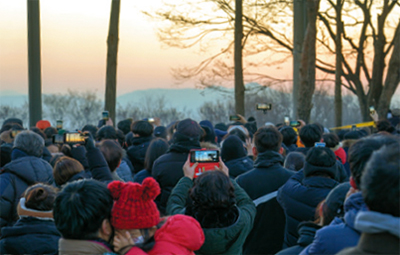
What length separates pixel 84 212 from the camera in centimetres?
277

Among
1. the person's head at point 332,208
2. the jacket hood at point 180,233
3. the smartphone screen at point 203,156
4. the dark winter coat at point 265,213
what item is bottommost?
the dark winter coat at point 265,213

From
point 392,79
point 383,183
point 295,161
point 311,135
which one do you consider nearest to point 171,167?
point 295,161

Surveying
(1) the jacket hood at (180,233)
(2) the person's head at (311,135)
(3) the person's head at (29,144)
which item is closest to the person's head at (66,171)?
(3) the person's head at (29,144)

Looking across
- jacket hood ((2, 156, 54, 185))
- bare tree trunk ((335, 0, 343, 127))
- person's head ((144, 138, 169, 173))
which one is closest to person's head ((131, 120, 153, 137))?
person's head ((144, 138, 169, 173))

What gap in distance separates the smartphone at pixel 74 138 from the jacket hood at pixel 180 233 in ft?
7.42

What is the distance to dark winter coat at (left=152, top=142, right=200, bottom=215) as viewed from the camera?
563 cm

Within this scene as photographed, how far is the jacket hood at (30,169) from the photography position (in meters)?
5.40

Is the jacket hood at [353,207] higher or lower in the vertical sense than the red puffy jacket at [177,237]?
higher

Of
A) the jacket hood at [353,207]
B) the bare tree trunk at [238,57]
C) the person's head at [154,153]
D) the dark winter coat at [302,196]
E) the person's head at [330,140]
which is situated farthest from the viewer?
the bare tree trunk at [238,57]

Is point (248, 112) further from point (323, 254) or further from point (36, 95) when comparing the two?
point (323, 254)

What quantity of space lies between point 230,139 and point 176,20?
1741cm

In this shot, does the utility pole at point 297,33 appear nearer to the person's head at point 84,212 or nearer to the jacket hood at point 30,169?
the jacket hood at point 30,169

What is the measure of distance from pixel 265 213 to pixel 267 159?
0.51 m

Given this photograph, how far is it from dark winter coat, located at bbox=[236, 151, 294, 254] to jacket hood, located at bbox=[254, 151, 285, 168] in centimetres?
2
